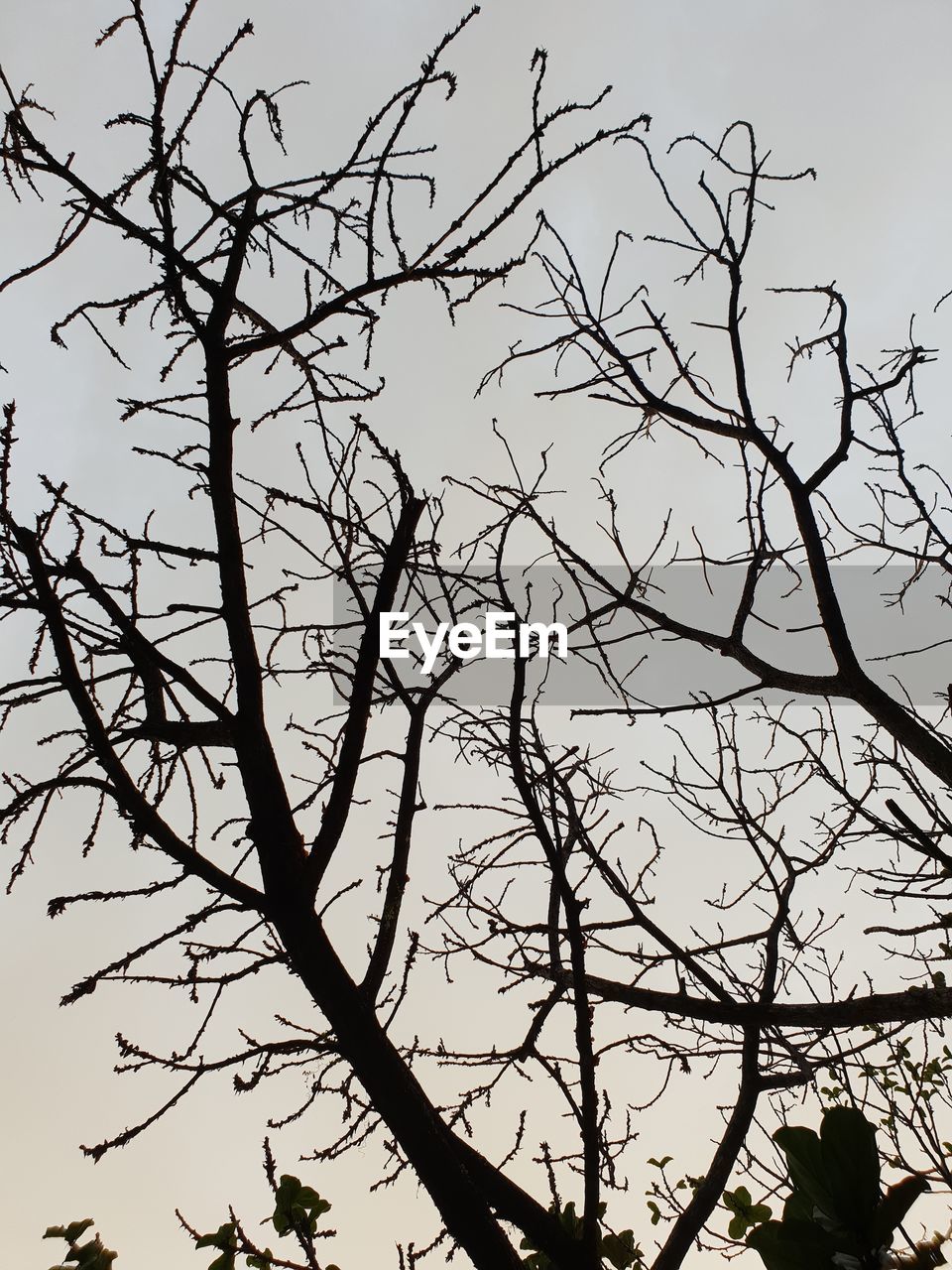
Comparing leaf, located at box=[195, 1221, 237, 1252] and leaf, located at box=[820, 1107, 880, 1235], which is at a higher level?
leaf, located at box=[195, 1221, 237, 1252]

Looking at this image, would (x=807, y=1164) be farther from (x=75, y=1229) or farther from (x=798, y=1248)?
(x=75, y=1229)

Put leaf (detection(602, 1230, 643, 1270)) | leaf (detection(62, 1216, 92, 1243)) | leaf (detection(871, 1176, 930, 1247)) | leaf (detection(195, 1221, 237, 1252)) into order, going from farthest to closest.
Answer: leaf (detection(602, 1230, 643, 1270)) → leaf (detection(195, 1221, 237, 1252)) → leaf (detection(62, 1216, 92, 1243)) → leaf (detection(871, 1176, 930, 1247))

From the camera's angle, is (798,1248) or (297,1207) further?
(297,1207)

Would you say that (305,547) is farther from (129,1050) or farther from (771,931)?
(771,931)

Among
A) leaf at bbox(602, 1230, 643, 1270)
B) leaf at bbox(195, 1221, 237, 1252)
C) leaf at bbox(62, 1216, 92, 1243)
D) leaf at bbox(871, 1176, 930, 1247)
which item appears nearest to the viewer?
leaf at bbox(871, 1176, 930, 1247)

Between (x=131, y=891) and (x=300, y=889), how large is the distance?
443 mm

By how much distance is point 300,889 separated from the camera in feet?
7.01

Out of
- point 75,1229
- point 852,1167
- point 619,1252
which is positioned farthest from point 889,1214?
point 619,1252

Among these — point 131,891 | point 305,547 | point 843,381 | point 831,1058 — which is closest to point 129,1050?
point 131,891

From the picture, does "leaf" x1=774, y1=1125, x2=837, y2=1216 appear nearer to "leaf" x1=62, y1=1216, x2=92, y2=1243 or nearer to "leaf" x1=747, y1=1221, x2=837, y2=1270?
"leaf" x1=747, y1=1221, x2=837, y2=1270

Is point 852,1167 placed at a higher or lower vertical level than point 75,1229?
lower
